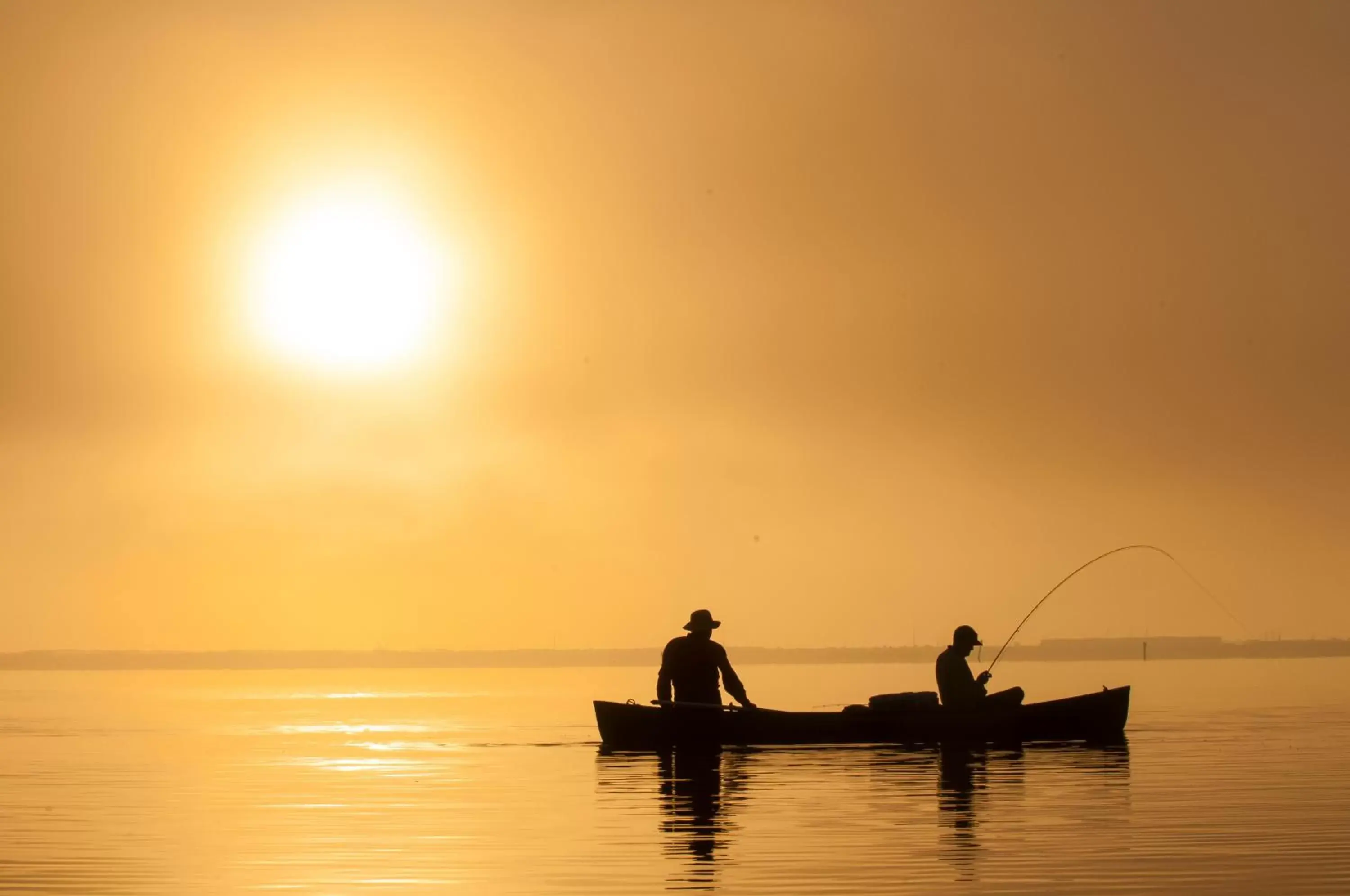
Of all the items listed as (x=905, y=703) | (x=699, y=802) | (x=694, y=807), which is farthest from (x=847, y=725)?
(x=694, y=807)

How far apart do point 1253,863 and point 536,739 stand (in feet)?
109

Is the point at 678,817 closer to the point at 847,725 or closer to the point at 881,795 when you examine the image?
the point at 881,795

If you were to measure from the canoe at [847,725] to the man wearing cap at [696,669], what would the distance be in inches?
11.6

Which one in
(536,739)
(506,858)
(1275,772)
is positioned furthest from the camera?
(536,739)

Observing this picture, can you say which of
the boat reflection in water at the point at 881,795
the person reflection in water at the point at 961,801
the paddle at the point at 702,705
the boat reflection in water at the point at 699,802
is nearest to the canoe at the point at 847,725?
the paddle at the point at 702,705

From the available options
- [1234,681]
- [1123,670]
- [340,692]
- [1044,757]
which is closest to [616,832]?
[1044,757]

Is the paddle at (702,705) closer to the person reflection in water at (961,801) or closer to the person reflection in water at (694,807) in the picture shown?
the person reflection in water at (694,807)

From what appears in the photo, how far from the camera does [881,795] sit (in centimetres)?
2652

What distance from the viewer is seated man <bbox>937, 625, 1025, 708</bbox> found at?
113 ft

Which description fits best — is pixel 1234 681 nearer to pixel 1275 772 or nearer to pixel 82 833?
pixel 1275 772

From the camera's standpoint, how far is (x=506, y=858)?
1986 cm

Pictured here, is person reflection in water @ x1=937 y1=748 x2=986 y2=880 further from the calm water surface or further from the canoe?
the canoe

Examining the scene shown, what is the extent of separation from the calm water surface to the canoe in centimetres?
39

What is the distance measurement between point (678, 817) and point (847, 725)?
1204cm
